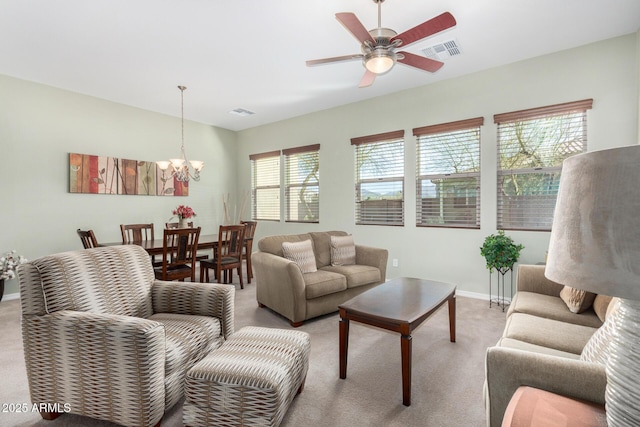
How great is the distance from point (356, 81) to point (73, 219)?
14.6 ft

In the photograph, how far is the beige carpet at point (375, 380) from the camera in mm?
1753

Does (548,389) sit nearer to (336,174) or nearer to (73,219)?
(336,174)

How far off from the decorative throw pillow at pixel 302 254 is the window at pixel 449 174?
178 centimetres

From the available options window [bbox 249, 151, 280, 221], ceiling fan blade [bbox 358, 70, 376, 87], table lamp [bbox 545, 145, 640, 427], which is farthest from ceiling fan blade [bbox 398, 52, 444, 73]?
window [bbox 249, 151, 280, 221]

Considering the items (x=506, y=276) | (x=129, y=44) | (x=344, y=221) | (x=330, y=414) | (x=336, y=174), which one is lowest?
(x=330, y=414)

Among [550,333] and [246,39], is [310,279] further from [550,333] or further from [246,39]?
[246,39]

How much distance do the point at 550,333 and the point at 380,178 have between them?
10.9ft

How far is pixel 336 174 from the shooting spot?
5344mm

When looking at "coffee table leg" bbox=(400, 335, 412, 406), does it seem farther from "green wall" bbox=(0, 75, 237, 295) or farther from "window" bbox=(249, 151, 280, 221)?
"green wall" bbox=(0, 75, 237, 295)

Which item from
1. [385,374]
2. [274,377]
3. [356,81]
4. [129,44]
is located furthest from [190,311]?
[356,81]

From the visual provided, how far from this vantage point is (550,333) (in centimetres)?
179

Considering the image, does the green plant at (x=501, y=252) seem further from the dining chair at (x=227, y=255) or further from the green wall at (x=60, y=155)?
the green wall at (x=60, y=155)

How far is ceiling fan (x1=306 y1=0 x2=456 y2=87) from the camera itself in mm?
2105

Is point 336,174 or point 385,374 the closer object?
point 385,374
